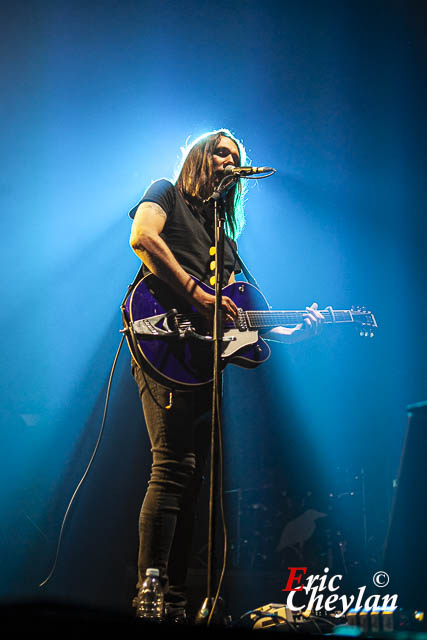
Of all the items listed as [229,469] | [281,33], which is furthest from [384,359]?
[281,33]

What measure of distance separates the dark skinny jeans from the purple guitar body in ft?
0.20

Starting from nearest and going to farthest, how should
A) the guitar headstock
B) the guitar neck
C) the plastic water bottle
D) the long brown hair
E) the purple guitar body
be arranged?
the plastic water bottle, the purple guitar body, the guitar neck, the long brown hair, the guitar headstock

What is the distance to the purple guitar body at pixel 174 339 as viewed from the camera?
218 cm

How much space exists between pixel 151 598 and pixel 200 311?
1.05 metres

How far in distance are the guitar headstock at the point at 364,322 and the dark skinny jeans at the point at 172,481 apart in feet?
2.96

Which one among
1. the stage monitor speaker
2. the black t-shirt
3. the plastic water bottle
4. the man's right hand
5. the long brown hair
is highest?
the long brown hair

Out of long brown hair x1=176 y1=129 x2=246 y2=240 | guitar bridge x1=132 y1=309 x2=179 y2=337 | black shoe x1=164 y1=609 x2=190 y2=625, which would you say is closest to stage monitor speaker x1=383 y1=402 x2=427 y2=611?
black shoe x1=164 y1=609 x2=190 y2=625

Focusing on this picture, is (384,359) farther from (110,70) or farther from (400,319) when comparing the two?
(110,70)

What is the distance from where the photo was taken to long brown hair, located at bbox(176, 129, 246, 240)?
102 inches

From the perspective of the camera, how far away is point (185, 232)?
2.46 meters

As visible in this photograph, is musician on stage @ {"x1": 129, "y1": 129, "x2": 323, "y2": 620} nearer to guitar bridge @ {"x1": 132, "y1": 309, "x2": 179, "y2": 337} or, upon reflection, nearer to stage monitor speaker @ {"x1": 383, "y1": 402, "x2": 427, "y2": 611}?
guitar bridge @ {"x1": 132, "y1": 309, "x2": 179, "y2": 337}

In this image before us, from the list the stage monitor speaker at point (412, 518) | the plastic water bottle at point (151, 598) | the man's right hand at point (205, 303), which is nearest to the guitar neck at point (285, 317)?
the man's right hand at point (205, 303)

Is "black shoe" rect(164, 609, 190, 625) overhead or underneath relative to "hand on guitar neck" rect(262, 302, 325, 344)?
underneath

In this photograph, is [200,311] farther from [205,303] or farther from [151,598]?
[151,598]
